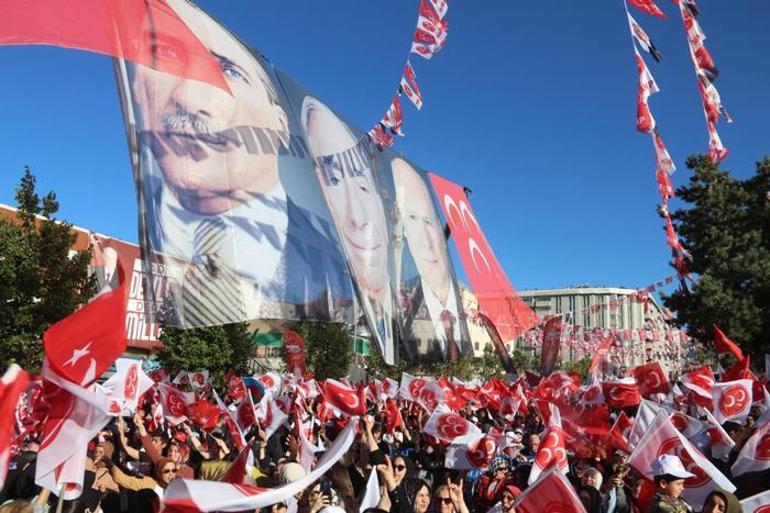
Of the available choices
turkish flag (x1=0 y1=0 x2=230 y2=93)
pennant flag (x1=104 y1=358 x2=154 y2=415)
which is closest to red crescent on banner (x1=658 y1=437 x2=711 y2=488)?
turkish flag (x1=0 y1=0 x2=230 y2=93)

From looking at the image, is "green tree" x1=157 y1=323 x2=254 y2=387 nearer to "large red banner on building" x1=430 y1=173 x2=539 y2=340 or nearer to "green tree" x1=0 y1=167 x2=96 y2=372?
"green tree" x1=0 y1=167 x2=96 y2=372

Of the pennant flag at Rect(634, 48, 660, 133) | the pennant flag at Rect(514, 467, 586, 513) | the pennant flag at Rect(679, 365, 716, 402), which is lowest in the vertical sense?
the pennant flag at Rect(514, 467, 586, 513)

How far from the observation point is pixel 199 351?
39906 mm

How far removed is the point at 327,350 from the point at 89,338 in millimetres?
54184

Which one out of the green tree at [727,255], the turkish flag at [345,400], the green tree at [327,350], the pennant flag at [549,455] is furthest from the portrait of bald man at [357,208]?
the green tree at [327,350]

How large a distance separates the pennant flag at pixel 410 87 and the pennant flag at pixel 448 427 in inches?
362

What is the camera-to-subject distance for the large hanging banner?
7.89 meters

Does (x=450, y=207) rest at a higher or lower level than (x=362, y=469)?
higher

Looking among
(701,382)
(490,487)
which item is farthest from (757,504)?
(701,382)

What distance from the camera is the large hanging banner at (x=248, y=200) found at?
25.9ft

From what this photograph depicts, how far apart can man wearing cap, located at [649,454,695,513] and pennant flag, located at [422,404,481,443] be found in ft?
10.7

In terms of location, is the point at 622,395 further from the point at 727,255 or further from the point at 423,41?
the point at 727,255

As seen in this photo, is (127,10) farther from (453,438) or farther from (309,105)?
(453,438)

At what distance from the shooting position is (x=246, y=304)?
881cm
